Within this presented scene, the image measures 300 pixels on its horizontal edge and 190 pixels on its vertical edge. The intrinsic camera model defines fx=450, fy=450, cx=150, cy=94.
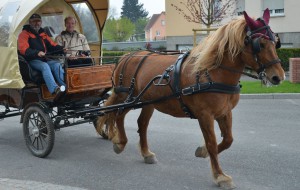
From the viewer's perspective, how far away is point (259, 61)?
4.79 metres

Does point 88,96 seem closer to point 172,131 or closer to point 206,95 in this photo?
point 172,131

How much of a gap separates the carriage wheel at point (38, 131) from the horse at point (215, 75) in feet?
5.07

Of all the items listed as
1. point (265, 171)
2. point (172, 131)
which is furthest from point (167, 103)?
point (172, 131)

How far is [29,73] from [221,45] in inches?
130

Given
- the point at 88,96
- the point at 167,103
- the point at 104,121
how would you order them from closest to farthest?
the point at 167,103, the point at 104,121, the point at 88,96

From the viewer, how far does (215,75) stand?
509 centimetres

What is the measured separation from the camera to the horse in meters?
4.75

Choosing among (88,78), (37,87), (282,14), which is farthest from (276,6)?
(37,87)

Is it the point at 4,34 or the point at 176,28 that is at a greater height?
the point at 176,28

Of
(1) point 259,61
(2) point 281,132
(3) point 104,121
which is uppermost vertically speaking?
(1) point 259,61

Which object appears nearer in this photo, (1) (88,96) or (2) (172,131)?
(1) (88,96)

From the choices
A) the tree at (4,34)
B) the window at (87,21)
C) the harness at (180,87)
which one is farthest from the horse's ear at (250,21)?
the window at (87,21)

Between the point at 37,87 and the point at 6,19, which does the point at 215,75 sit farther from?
the point at 6,19

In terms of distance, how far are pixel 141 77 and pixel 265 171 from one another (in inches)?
80.2
